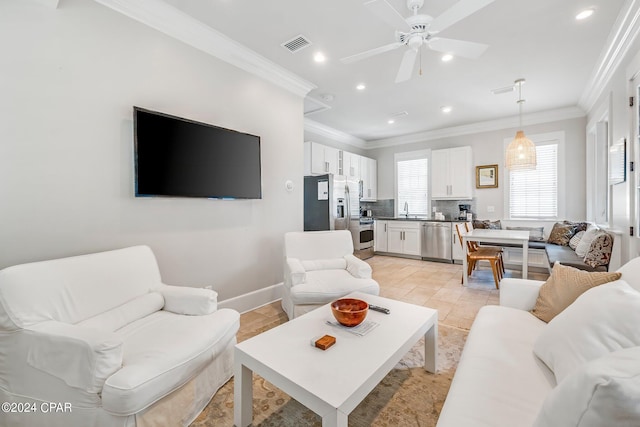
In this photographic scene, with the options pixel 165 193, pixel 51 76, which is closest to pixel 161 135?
pixel 165 193

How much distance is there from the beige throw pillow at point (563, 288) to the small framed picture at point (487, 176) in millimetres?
4188

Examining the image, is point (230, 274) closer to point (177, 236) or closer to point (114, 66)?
point (177, 236)

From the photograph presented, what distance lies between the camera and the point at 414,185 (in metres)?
6.37

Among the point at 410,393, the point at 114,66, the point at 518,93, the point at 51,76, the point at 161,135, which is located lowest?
the point at 410,393

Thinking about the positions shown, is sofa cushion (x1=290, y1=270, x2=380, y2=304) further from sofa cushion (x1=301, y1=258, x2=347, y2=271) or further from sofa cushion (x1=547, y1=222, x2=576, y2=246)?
sofa cushion (x1=547, y1=222, x2=576, y2=246)

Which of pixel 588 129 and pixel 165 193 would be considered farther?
pixel 588 129

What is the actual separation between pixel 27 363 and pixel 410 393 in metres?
2.08

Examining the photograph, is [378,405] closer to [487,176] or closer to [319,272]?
[319,272]

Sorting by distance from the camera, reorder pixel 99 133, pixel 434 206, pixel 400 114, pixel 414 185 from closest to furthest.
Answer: pixel 99 133 → pixel 400 114 → pixel 434 206 → pixel 414 185

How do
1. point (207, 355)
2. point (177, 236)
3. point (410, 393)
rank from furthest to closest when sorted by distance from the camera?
1. point (177, 236)
2. point (410, 393)
3. point (207, 355)

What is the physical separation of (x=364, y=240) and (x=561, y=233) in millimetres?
3255

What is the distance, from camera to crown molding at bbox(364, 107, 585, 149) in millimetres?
4668

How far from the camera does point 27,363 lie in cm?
132

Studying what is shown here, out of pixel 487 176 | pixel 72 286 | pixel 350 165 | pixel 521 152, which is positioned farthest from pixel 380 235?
pixel 72 286
